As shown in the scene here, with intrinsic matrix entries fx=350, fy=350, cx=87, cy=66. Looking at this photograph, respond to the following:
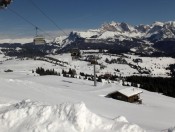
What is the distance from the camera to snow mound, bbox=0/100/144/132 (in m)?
18.8

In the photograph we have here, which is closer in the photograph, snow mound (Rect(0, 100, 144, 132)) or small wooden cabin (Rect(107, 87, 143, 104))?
snow mound (Rect(0, 100, 144, 132))

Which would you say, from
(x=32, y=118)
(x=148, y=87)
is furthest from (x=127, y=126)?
(x=148, y=87)

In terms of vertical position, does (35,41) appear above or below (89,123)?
above

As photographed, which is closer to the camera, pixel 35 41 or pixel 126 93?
pixel 35 41

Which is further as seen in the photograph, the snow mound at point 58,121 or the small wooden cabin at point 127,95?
the small wooden cabin at point 127,95

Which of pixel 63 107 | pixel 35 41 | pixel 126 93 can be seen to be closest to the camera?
pixel 63 107

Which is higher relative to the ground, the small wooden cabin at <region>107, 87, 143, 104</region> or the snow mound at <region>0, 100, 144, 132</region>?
the snow mound at <region>0, 100, 144, 132</region>

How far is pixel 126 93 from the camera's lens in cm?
9394

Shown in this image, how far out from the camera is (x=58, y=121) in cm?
1911

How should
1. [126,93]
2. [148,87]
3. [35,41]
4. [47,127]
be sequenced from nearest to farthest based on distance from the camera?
[47,127]
[35,41]
[126,93]
[148,87]

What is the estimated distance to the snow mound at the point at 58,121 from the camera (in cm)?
1878

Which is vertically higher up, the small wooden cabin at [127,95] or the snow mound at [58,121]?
the snow mound at [58,121]

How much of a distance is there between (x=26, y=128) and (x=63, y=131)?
206cm

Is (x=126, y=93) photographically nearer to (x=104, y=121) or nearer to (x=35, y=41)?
(x=35, y=41)
